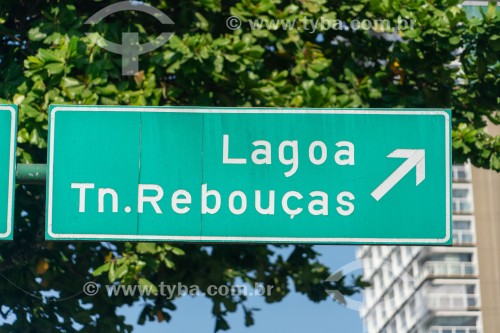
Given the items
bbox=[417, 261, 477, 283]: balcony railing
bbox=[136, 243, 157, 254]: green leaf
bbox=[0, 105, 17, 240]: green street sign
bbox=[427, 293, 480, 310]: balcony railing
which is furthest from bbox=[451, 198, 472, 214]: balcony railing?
bbox=[0, 105, 17, 240]: green street sign

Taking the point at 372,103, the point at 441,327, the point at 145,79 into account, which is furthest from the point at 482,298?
the point at 145,79

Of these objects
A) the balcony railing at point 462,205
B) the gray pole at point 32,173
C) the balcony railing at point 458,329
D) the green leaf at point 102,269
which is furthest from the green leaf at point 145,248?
the balcony railing at point 458,329

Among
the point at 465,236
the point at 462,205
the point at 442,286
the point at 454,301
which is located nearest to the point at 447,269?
the point at 442,286

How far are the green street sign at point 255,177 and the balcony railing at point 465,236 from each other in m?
17.8

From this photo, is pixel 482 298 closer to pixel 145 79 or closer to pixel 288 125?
pixel 145 79

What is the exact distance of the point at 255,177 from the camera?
17.6 feet

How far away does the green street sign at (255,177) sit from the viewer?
531cm

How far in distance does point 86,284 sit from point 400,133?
5.90m

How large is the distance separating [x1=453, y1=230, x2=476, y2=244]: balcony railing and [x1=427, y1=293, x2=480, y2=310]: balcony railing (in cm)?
117

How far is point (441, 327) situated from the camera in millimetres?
24438

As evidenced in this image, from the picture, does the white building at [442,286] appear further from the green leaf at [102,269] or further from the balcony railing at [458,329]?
the green leaf at [102,269]

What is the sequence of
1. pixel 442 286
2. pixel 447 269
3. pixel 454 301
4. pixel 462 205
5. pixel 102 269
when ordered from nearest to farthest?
pixel 102 269
pixel 462 205
pixel 454 301
pixel 442 286
pixel 447 269

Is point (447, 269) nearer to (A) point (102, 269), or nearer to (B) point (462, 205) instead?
(B) point (462, 205)

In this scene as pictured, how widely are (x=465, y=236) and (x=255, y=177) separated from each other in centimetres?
1898
